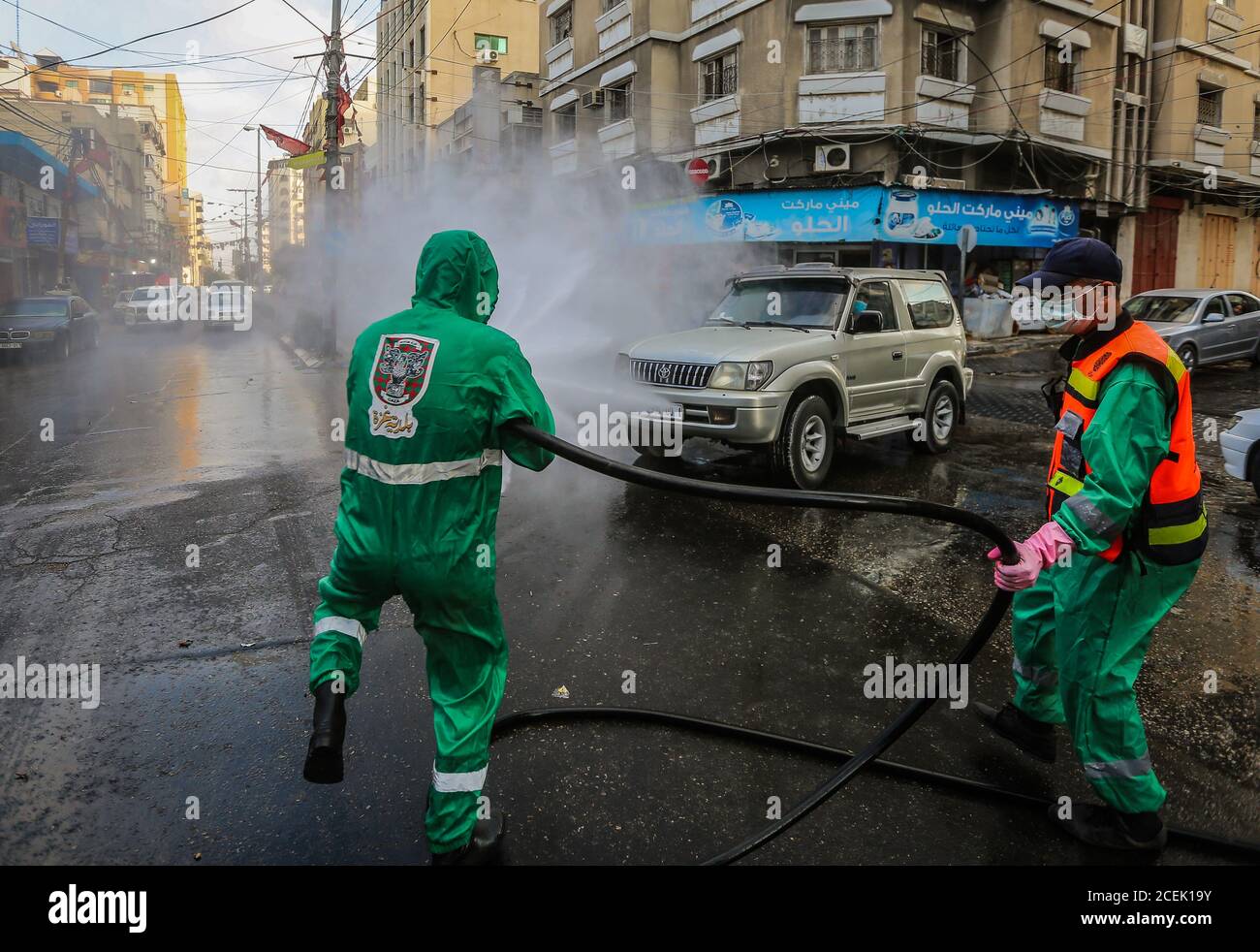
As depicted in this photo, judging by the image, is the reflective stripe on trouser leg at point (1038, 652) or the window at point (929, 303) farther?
the window at point (929, 303)

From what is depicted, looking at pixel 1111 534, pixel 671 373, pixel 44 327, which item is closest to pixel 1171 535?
pixel 1111 534

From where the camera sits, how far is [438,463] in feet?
8.54

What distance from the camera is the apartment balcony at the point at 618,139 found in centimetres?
2553

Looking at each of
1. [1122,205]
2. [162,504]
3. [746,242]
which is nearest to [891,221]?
[746,242]

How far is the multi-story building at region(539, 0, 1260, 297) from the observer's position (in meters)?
20.7

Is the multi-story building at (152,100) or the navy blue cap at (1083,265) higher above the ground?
the multi-story building at (152,100)

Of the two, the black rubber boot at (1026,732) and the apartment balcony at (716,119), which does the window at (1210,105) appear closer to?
the apartment balcony at (716,119)

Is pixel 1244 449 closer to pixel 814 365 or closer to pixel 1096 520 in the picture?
pixel 814 365

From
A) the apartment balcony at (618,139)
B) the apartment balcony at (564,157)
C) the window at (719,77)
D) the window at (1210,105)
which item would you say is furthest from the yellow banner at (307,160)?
the window at (1210,105)

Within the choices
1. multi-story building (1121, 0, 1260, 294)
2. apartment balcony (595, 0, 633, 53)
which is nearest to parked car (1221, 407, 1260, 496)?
multi-story building (1121, 0, 1260, 294)

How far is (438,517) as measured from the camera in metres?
2.62

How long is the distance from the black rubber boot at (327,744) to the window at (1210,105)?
31.8 metres
